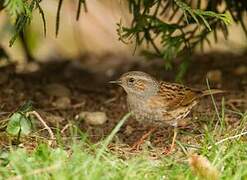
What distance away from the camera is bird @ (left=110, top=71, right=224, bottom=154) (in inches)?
249

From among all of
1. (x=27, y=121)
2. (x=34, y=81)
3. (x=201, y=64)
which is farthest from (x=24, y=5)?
(x=201, y=64)

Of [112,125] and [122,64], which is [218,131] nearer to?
[112,125]

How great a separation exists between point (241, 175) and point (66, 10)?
7.83 m

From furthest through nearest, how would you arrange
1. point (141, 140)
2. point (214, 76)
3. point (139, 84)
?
point (214, 76) < point (139, 84) < point (141, 140)

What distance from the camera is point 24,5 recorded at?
5.54 meters

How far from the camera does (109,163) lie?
16.3 ft

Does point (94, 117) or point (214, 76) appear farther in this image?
point (214, 76)

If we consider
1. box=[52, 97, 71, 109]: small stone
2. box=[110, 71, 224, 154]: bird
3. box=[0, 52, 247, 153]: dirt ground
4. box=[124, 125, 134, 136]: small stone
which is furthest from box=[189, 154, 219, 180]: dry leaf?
box=[52, 97, 71, 109]: small stone

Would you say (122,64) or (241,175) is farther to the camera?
(122,64)

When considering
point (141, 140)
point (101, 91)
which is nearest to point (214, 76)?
point (101, 91)

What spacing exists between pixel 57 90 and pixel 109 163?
325cm

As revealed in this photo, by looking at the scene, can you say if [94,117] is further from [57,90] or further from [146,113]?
[57,90]

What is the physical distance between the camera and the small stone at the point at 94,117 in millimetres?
7071

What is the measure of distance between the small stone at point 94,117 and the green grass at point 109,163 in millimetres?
1511
